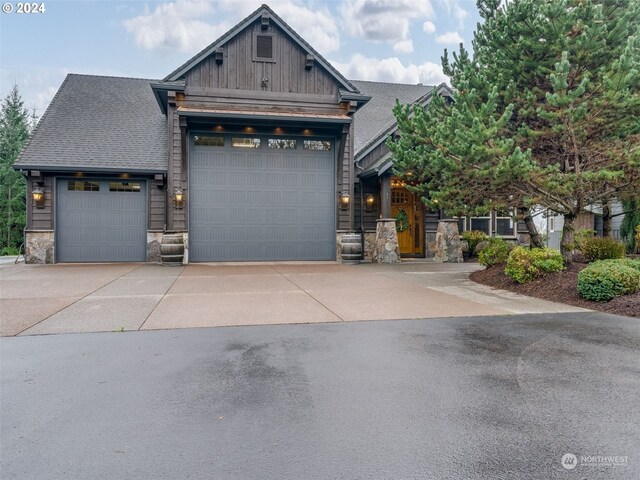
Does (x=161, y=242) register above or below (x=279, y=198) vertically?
below

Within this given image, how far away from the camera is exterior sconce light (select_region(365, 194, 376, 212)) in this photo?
46.4 ft

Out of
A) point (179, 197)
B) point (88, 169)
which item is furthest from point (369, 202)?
point (88, 169)

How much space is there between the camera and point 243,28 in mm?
12500

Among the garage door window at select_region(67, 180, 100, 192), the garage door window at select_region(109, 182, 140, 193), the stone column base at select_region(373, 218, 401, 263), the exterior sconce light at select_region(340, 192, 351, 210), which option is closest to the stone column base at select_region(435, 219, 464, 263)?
the stone column base at select_region(373, 218, 401, 263)

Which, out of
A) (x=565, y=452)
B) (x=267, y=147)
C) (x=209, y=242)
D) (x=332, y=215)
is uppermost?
(x=267, y=147)

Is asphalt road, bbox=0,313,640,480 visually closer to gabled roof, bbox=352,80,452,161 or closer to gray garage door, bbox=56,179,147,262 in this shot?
gray garage door, bbox=56,179,147,262

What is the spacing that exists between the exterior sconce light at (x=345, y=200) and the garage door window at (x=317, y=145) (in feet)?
5.60

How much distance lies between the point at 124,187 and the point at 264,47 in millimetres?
6397

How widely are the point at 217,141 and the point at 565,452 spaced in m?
12.4

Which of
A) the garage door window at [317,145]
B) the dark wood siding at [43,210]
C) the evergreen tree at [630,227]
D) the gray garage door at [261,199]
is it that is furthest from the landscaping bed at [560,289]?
the dark wood siding at [43,210]

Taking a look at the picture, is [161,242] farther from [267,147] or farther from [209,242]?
[267,147]

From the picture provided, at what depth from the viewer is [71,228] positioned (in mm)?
12805

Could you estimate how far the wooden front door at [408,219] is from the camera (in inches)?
585

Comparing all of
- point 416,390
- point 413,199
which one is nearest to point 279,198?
point 413,199
